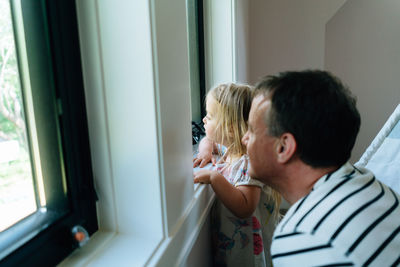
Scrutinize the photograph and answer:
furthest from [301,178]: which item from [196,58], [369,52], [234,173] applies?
[369,52]

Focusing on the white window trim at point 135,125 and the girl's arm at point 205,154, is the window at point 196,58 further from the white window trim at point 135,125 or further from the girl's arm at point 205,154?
the white window trim at point 135,125

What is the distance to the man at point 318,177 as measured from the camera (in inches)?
21.7

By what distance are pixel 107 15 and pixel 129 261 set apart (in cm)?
50

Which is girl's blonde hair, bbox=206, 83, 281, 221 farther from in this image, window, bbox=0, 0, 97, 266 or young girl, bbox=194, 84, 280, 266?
window, bbox=0, 0, 97, 266

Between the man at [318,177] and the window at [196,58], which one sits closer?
the man at [318,177]

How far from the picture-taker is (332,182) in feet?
2.06

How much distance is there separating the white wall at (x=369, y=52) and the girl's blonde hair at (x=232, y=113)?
175 centimetres

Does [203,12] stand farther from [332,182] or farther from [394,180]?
[332,182]

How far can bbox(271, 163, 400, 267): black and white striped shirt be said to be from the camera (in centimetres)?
54

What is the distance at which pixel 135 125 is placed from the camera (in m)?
0.65

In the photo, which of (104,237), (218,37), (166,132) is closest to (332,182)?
(166,132)

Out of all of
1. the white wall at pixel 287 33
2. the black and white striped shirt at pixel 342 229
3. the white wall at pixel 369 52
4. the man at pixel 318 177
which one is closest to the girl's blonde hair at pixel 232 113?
the man at pixel 318 177

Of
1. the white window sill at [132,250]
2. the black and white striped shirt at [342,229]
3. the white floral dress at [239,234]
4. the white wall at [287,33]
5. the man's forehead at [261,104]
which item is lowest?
the white floral dress at [239,234]

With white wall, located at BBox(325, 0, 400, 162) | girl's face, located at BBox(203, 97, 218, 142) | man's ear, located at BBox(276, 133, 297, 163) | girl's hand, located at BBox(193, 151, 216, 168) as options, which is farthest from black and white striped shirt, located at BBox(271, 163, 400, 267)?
white wall, located at BBox(325, 0, 400, 162)
